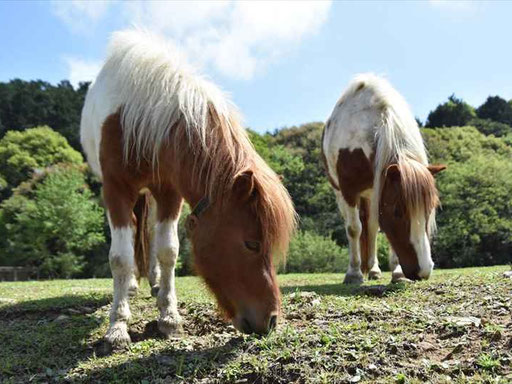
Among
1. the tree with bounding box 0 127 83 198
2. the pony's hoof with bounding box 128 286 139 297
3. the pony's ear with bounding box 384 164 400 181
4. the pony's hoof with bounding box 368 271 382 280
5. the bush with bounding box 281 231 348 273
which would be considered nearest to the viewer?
the pony's hoof with bounding box 128 286 139 297

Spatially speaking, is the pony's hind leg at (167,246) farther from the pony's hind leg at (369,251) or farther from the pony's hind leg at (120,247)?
the pony's hind leg at (369,251)

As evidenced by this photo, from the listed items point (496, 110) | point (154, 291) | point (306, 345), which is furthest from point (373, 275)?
point (496, 110)

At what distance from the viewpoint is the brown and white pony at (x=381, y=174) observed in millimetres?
5859

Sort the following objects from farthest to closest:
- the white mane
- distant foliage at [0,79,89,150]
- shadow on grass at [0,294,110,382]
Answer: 1. distant foliage at [0,79,89,150]
2. the white mane
3. shadow on grass at [0,294,110,382]

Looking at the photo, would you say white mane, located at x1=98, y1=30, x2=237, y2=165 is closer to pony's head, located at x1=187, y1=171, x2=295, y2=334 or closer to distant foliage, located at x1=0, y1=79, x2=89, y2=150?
pony's head, located at x1=187, y1=171, x2=295, y2=334

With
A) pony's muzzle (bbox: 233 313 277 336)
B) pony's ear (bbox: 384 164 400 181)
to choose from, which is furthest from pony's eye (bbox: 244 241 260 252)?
pony's ear (bbox: 384 164 400 181)

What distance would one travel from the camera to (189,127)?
12.8ft

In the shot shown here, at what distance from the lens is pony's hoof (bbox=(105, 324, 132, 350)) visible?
396 cm

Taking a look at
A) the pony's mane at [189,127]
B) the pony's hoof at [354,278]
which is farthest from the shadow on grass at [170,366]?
the pony's hoof at [354,278]

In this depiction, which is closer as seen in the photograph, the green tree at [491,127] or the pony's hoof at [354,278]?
the pony's hoof at [354,278]

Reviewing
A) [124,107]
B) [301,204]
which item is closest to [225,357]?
[124,107]

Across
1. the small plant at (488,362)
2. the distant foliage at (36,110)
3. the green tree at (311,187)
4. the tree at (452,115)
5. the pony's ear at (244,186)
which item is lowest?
the small plant at (488,362)

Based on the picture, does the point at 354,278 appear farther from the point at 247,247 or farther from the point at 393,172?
the point at 247,247

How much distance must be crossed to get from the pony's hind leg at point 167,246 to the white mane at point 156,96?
73 cm
